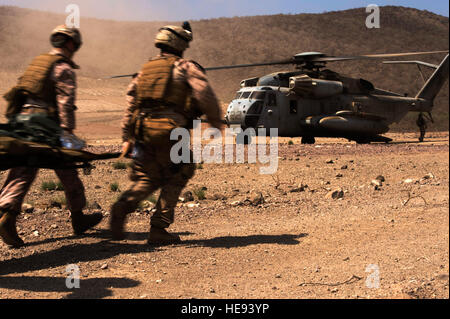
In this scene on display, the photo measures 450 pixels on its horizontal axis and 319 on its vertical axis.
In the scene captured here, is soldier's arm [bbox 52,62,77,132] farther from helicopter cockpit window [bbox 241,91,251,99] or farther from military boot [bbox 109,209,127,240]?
helicopter cockpit window [bbox 241,91,251,99]

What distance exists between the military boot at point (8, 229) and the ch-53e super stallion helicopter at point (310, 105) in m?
11.7

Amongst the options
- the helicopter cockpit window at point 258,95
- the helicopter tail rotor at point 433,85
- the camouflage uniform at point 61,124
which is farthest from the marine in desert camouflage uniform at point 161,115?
the helicopter tail rotor at point 433,85

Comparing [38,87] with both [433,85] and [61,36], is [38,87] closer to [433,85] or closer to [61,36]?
[61,36]

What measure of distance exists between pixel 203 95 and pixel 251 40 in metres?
66.2

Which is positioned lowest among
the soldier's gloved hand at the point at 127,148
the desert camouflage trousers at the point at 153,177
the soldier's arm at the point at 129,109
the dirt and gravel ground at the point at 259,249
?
the dirt and gravel ground at the point at 259,249

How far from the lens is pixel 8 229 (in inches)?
198

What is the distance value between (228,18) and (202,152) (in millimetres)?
66111

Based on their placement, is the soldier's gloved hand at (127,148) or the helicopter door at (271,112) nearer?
the soldier's gloved hand at (127,148)

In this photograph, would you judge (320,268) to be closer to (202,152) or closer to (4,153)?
(4,153)

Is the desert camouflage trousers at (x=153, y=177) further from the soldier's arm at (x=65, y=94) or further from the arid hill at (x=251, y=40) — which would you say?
the arid hill at (x=251, y=40)

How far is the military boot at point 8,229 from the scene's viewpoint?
4.95 metres

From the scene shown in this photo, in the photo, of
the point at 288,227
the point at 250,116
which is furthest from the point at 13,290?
the point at 250,116

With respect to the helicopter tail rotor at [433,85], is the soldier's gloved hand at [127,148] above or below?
below

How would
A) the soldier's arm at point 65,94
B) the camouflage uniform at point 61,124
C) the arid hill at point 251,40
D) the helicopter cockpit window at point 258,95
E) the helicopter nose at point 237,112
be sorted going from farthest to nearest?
the arid hill at point 251,40, the helicopter cockpit window at point 258,95, the helicopter nose at point 237,112, the soldier's arm at point 65,94, the camouflage uniform at point 61,124
